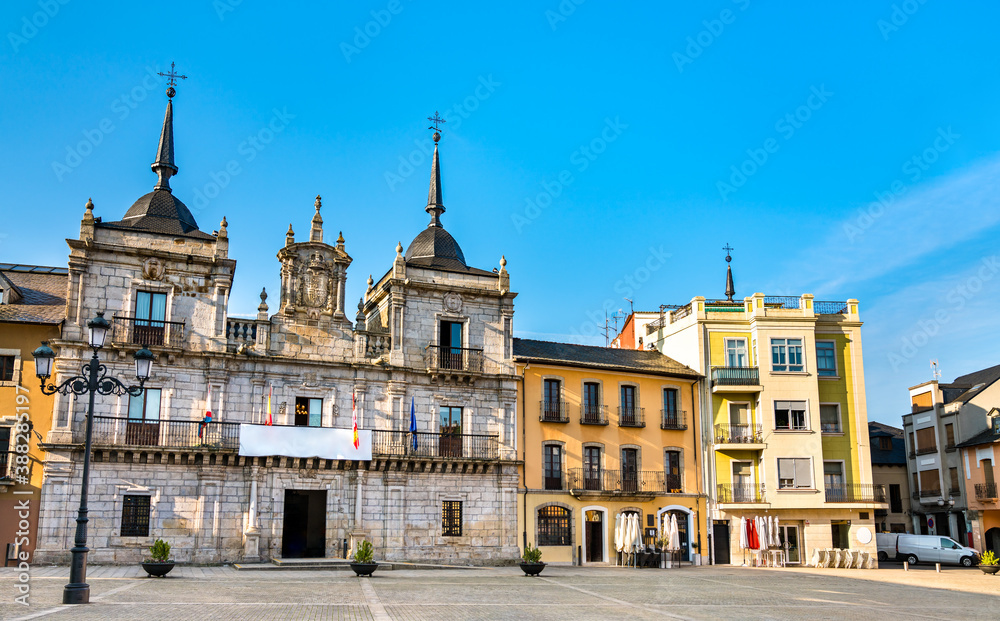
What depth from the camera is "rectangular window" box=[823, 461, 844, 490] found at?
42812mm

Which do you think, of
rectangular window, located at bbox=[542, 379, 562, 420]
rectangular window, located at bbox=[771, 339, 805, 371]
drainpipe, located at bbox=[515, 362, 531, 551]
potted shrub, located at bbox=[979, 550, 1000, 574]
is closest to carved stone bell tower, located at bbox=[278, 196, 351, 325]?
drainpipe, located at bbox=[515, 362, 531, 551]

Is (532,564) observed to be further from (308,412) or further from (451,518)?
(308,412)

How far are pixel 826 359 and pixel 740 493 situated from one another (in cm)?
837

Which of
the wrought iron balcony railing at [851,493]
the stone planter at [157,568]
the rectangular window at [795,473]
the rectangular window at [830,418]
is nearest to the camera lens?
the stone planter at [157,568]

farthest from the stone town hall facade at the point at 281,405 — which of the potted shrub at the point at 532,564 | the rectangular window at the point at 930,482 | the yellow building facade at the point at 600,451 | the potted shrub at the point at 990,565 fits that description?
the rectangular window at the point at 930,482

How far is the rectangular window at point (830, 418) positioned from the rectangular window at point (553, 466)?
13.7 meters

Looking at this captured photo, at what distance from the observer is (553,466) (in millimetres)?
39750

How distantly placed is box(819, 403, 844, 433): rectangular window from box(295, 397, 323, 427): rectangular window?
2433 centimetres

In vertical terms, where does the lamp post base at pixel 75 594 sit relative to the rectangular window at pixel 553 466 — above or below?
below

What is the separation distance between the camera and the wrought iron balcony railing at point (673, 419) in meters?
42.1

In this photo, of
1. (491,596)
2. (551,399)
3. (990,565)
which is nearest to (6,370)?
(491,596)

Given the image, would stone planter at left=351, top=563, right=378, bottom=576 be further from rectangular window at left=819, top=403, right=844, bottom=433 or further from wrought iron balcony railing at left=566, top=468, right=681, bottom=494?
rectangular window at left=819, top=403, right=844, bottom=433

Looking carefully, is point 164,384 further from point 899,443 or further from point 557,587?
point 899,443

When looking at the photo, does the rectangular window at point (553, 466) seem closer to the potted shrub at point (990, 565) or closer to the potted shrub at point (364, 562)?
the potted shrub at point (364, 562)
